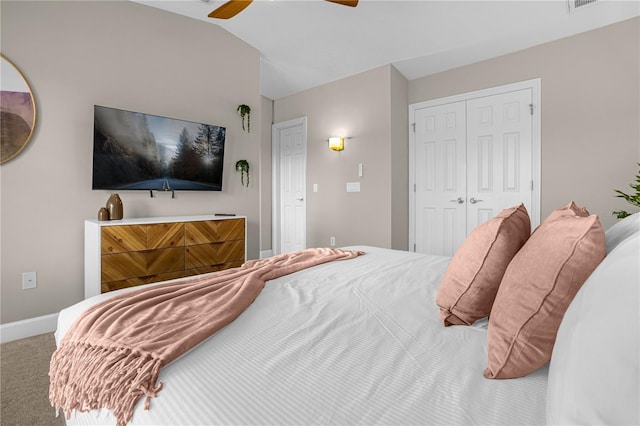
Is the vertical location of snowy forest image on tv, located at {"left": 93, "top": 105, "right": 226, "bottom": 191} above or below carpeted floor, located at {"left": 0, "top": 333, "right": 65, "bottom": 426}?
above

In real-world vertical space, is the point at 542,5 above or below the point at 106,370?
above

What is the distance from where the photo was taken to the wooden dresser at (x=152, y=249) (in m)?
2.60

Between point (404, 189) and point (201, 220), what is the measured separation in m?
2.62

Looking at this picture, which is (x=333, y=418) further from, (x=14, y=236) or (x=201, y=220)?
(x=14, y=236)

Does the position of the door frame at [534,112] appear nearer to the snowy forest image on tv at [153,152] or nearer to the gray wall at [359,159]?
the gray wall at [359,159]

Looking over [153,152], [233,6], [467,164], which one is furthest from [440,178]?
[153,152]

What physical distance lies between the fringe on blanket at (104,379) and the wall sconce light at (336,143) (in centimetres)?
Result: 395

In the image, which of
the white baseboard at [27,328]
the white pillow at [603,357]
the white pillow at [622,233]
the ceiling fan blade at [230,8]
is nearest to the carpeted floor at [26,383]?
the white baseboard at [27,328]

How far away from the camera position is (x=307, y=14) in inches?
137

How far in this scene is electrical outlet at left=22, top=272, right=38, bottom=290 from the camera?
260 cm

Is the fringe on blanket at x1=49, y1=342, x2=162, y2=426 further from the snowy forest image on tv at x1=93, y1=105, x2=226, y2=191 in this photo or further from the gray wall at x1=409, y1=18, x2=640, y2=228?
the gray wall at x1=409, y1=18, x2=640, y2=228

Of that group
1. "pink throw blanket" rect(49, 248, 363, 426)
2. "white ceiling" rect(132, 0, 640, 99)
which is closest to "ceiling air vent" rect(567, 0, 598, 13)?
"white ceiling" rect(132, 0, 640, 99)

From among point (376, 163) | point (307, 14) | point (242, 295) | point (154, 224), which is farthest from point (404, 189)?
point (242, 295)

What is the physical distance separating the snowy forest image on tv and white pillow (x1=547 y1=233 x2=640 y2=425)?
336 cm
